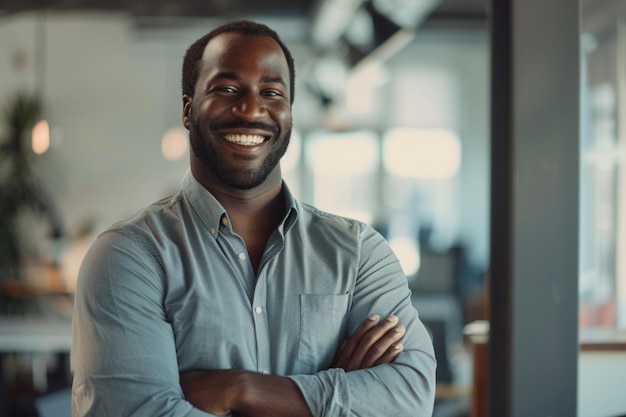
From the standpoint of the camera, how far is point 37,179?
383 inches

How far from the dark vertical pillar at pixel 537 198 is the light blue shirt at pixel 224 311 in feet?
1.61

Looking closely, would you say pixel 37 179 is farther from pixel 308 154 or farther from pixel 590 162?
pixel 590 162

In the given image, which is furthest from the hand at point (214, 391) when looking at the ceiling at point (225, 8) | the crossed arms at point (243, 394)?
the ceiling at point (225, 8)

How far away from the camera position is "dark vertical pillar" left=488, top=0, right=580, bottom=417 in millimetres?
2150

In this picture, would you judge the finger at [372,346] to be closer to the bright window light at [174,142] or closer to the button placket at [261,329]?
the button placket at [261,329]

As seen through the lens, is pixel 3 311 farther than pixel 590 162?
Yes

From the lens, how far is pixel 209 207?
5.63 feet

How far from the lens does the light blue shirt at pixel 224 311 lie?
155cm

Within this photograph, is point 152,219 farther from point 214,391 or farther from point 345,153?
point 345,153

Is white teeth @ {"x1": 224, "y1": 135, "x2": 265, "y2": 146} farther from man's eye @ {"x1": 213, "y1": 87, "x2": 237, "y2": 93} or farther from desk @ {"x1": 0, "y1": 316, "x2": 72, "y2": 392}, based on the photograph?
Answer: desk @ {"x1": 0, "y1": 316, "x2": 72, "y2": 392}

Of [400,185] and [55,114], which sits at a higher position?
[55,114]

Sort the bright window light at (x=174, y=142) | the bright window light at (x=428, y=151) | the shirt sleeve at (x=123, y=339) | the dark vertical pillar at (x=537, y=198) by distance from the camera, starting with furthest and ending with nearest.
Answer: the bright window light at (x=428, y=151) < the bright window light at (x=174, y=142) < the dark vertical pillar at (x=537, y=198) < the shirt sleeve at (x=123, y=339)

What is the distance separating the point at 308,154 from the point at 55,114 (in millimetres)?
3044

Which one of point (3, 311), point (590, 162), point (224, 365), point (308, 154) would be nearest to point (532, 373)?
point (224, 365)
